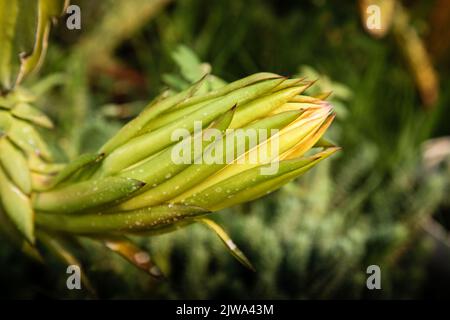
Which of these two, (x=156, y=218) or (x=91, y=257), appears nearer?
(x=156, y=218)

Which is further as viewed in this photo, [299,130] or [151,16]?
[151,16]

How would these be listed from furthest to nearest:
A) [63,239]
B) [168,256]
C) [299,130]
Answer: [168,256] < [63,239] < [299,130]

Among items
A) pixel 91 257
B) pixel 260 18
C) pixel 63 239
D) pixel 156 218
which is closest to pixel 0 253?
pixel 91 257

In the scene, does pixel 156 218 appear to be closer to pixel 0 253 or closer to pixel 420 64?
pixel 0 253

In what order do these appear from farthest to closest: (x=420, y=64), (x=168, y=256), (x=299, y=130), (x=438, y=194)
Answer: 1. (x=420, y=64)
2. (x=438, y=194)
3. (x=168, y=256)
4. (x=299, y=130)
